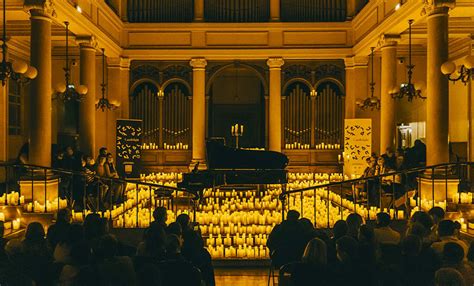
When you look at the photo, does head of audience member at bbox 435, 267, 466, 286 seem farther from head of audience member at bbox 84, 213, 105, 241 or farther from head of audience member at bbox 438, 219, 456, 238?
head of audience member at bbox 84, 213, 105, 241

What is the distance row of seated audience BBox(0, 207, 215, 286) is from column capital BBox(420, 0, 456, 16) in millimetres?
7414

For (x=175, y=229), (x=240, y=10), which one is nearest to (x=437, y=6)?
(x=175, y=229)

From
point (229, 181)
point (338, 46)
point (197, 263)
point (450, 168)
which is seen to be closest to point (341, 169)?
point (338, 46)

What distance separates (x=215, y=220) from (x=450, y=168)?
4.59 metres

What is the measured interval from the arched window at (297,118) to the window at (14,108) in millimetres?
8584

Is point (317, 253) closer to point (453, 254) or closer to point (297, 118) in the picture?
point (453, 254)

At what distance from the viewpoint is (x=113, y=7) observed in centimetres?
1753

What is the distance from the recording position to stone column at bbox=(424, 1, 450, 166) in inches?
419

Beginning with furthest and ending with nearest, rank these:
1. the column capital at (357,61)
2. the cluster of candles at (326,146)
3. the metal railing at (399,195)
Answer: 1. the cluster of candles at (326,146)
2. the column capital at (357,61)
3. the metal railing at (399,195)

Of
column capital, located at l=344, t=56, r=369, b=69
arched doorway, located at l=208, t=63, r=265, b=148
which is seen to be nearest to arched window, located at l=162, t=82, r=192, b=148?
arched doorway, located at l=208, t=63, r=265, b=148

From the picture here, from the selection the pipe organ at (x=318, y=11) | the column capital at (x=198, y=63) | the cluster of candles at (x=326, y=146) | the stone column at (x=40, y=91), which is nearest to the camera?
the stone column at (x=40, y=91)

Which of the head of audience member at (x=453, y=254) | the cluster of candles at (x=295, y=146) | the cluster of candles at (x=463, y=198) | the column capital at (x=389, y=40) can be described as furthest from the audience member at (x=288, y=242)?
the cluster of candles at (x=295, y=146)

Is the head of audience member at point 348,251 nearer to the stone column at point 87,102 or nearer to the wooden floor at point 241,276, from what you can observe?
the wooden floor at point 241,276

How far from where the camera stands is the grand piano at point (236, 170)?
12.8 metres
